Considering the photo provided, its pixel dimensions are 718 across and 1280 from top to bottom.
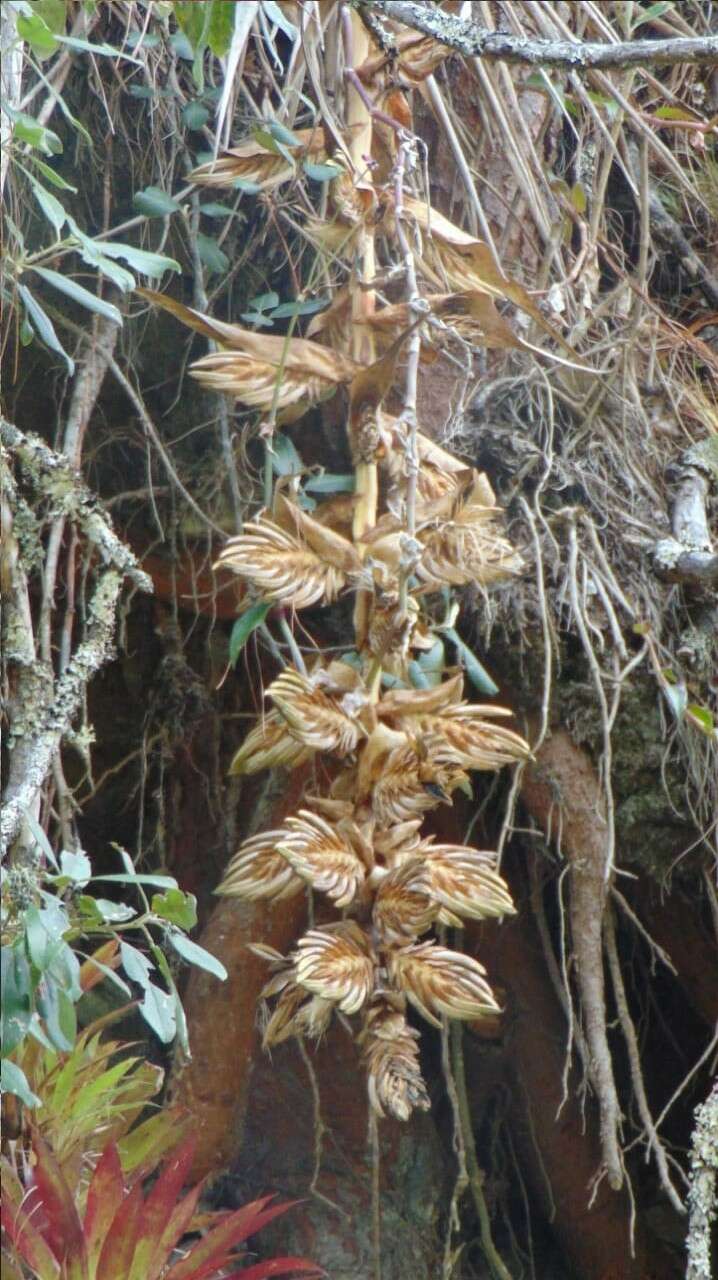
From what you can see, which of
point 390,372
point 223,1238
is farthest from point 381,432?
point 223,1238

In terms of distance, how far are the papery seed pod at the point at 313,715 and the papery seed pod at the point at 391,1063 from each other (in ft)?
0.64

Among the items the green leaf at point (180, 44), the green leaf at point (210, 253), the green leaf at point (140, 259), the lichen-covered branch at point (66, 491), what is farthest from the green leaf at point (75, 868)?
the green leaf at point (180, 44)

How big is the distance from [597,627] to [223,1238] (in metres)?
0.81

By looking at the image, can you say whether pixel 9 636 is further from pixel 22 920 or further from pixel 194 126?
pixel 194 126

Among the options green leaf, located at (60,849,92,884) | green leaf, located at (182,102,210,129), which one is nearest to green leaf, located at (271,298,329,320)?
green leaf, located at (182,102,210,129)

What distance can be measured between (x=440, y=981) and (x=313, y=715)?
22 cm

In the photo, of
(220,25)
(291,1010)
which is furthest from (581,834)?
(220,25)

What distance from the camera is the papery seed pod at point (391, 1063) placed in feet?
2.96

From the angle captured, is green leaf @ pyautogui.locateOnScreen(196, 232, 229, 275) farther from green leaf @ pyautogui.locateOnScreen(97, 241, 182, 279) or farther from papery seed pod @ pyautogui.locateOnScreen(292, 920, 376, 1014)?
papery seed pod @ pyautogui.locateOnScreen(292, 920, 376, 1014)

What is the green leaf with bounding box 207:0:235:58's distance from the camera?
0.90 m

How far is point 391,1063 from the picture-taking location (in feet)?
3.00

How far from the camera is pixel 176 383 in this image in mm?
1814

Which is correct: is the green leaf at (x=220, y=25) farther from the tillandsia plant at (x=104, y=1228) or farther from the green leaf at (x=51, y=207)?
the tillandsia plant at (x=104, y=1228)

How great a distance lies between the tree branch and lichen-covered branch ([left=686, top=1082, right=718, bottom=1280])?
39.9 inches
